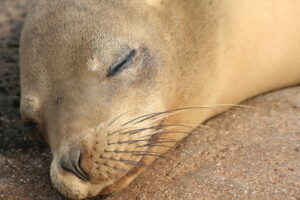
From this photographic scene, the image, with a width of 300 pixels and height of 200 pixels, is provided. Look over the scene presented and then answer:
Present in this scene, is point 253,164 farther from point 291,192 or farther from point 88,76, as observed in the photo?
point 88,76

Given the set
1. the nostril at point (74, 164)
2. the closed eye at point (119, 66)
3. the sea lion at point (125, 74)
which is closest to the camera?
the nostril at point (74, 164)

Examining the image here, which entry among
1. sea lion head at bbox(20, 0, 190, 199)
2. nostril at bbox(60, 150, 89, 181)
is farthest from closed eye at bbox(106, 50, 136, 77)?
nostril at bbox(60, 150, 89, 181)

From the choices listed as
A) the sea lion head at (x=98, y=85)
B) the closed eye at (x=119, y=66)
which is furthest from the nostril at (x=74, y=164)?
the closed eye at (x=119, y=66)

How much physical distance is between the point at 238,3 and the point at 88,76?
1467 millimetres

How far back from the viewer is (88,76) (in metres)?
3.56

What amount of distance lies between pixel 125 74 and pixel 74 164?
0.74m

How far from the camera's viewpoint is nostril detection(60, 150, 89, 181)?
3207 mm

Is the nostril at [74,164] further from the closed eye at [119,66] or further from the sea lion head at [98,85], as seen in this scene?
the closed eye at [119,66]

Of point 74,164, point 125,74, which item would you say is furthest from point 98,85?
point 74,164

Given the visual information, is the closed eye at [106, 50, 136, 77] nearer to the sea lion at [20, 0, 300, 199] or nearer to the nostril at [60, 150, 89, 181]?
the sea lion at [20, 0, 300, 199]

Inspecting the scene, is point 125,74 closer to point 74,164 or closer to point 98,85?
point 98,85

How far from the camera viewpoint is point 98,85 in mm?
3541

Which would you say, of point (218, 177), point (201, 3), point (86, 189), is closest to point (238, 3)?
point (201, 3)

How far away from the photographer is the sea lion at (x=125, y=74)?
334 cm
